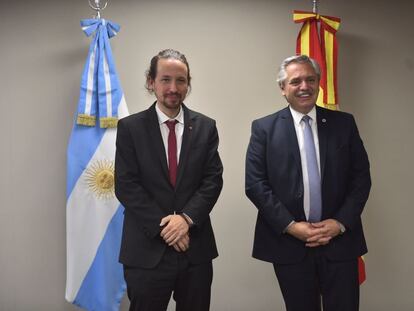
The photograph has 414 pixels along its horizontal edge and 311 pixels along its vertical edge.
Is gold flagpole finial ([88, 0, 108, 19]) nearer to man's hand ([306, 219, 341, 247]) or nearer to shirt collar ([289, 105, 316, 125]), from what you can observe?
shirt collar ([289, 105, 316, 125])

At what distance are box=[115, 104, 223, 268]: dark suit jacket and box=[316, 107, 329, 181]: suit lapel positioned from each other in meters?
0.50

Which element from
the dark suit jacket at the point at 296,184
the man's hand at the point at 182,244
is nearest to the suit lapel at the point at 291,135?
the dark suit jacket at the point at 296,184

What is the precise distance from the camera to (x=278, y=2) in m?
2.99

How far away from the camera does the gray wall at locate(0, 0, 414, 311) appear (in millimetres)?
2893

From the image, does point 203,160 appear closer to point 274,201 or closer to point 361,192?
point 274,201

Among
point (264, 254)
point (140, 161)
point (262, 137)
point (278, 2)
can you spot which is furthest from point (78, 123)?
point (278, 2)

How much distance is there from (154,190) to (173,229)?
0.20 metres

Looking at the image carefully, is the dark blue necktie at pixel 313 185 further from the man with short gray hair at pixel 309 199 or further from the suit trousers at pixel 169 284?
the suit trousers at pixel 169 284

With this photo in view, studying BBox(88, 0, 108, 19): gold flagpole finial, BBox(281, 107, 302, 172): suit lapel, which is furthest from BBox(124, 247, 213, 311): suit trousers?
BBox(88, 0, 108, 19): gold flagpole finial

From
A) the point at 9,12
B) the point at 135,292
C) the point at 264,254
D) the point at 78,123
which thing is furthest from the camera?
the point at 9,12

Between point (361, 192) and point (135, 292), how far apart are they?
113 centimetres

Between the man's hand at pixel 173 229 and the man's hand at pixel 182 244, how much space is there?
0.06 ft

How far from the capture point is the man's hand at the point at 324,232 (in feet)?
6.03

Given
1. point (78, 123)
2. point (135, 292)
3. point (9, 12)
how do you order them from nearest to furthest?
1. point (135, 292)
2. point (78, 123)
3. point (9, 12)
